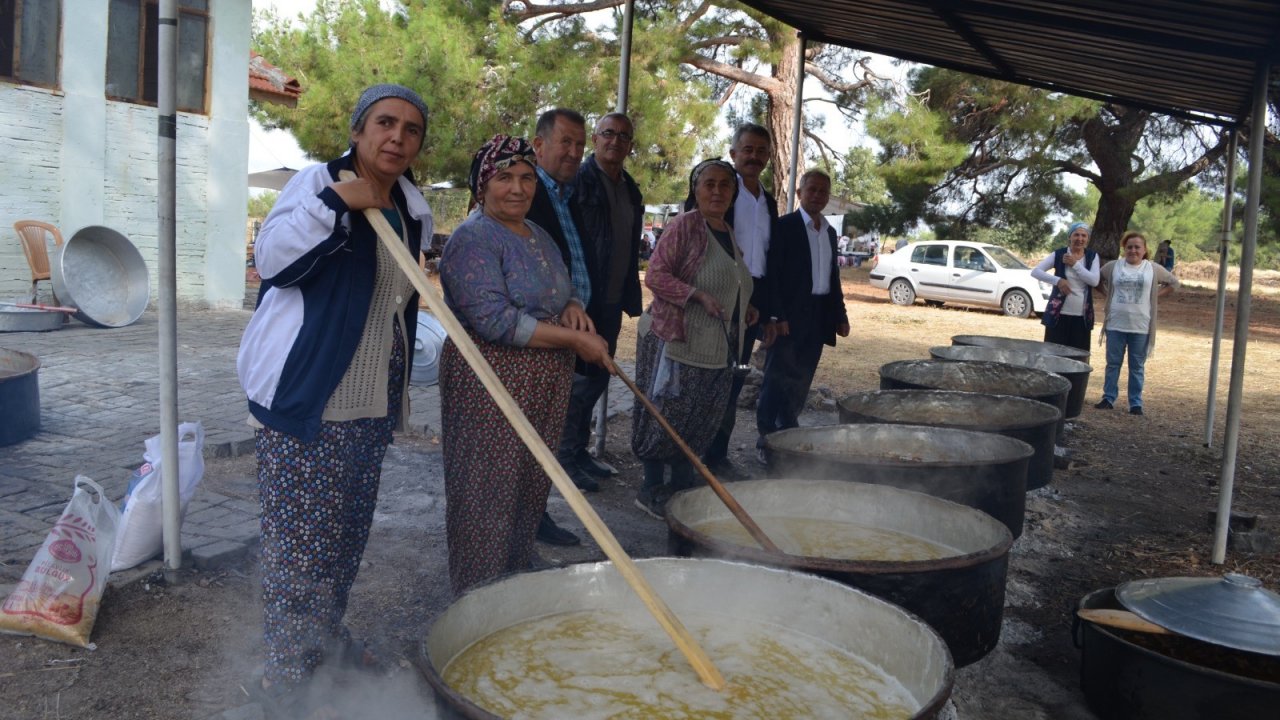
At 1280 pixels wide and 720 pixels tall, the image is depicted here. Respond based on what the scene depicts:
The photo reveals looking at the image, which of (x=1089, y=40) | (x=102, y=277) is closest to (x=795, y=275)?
(x=1089, y=40)

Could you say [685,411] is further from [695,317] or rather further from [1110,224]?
[1110,224]

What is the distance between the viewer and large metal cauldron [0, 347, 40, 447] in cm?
525

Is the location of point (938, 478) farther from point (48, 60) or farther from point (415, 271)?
point (48, 60)

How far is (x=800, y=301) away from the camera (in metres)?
5.99

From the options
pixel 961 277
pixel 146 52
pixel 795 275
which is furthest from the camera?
pixel 961 277

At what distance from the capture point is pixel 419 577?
3891 mm

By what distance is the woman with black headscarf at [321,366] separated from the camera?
235cm

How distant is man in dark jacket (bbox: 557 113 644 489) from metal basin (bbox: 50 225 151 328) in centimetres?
757

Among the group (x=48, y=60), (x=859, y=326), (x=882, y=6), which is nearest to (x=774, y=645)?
(x=882, y=6)

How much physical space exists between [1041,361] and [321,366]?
596 cm

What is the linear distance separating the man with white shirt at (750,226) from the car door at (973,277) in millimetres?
15145

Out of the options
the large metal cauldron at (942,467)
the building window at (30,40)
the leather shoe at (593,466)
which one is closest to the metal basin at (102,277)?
the building window at (30,40)

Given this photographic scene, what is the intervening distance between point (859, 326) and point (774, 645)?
573 inches

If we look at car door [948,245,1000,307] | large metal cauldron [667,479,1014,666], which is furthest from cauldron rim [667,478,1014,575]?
car door [948,245,1000,307]
